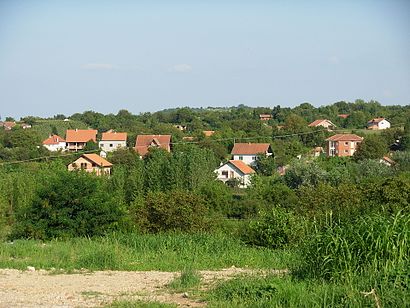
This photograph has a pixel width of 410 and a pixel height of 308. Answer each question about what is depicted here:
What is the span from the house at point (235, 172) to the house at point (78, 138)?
17888mm

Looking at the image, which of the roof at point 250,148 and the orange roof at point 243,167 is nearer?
the orange roof at point 243,167

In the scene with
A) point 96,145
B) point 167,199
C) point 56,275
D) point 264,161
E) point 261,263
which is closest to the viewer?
point 56,275

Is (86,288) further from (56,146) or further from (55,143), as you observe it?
(55,143)

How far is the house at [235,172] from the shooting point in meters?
58.8

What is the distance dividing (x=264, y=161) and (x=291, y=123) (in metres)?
19.6

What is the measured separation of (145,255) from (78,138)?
216ft

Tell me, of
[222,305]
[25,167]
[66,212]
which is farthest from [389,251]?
[25,167]

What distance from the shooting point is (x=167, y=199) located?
1998cm

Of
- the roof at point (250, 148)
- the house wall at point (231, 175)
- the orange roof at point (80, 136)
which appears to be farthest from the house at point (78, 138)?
the house wall at point (231, 175)

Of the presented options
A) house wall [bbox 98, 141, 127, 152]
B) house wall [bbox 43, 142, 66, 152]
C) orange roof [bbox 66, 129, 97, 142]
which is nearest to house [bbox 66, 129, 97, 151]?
orange roof [bbox 66, 129, 97, 142]

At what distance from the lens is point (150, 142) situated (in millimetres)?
66000

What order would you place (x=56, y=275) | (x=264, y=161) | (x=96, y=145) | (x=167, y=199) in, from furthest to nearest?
(x=96, y=145)
(x=264, y=161)
(x=167, y=199)
(x=56, y=275)

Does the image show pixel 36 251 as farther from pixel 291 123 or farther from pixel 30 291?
pixel 291 123

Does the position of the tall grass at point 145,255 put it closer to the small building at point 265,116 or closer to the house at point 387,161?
the house at point 387,161
